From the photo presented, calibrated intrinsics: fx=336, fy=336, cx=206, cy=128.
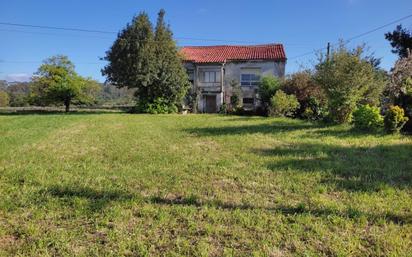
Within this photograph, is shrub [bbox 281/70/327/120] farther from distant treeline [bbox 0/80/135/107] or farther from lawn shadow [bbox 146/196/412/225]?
distant treeline [bbox 0/80/135/107]

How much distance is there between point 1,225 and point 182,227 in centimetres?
194

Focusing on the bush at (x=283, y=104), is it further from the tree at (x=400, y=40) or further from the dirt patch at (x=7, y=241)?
the dirt patch at (x=7, y=241)

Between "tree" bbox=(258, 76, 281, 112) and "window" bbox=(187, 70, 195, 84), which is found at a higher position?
"window" bbox=(187, 70, 195, 84)

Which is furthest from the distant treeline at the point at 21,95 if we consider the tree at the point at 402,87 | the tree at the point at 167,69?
the tree at the point at 402,87

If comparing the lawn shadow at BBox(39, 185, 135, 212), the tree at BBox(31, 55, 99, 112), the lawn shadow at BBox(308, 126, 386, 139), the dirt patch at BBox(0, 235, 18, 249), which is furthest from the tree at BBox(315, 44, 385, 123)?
the tree at BBox(31, 55, 99, 112)

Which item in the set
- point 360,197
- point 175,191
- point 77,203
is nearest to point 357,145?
point 360,197

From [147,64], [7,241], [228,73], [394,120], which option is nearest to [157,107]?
[147,64]

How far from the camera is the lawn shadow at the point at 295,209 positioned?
3.87 metres

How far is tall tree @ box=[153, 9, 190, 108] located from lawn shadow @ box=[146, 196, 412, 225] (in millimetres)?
19863

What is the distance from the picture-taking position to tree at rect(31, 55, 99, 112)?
30.6 metres

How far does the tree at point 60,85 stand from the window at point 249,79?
49.4 feet

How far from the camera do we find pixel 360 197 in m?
4.50

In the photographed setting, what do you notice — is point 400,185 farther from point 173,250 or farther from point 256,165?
point 173,250

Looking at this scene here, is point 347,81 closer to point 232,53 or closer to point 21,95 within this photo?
point 232,53
